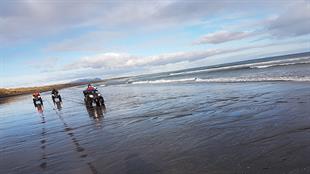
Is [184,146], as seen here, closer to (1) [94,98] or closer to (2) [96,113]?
(2) [96,113]

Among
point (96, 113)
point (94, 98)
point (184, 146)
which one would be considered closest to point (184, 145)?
point (184, 146)

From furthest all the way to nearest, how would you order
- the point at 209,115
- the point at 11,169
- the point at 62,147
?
the point at 209,115 → the point at 62,147 → the point at 11,169

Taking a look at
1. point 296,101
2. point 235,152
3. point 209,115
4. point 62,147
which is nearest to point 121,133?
point 62,147

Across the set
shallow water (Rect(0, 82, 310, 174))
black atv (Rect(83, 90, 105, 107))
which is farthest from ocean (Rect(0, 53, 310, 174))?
black atv (Rect(83, 90, 105, 107))

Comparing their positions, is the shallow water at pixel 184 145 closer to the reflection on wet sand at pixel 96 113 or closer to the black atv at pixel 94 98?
the reflection on wet sand at pixel 96 113

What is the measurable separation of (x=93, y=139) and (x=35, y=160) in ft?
7.05

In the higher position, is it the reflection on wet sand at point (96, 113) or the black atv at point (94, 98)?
the black atv at point (94, 98)

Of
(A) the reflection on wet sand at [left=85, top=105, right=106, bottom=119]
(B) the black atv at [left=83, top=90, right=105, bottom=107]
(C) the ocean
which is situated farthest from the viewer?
(B) the black atv at [left=83, top=90, right=105, bottom=107]

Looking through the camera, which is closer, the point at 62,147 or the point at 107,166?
the point at 107,166

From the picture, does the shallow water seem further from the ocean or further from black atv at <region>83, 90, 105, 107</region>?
black atv at <region>83, 90, 105, 107</region>

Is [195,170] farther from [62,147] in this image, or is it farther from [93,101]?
[93,101]

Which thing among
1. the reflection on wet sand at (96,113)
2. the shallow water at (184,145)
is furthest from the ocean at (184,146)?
the reflection on wet sand at (96,113)

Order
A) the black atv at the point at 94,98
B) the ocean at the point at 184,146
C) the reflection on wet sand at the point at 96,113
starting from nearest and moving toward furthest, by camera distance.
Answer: the ocean at the point at 184,146 → the reflection on wet sand at the point at 96,113 → the black atv at the point at 94,98

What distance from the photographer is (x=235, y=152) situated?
20.6 ft
